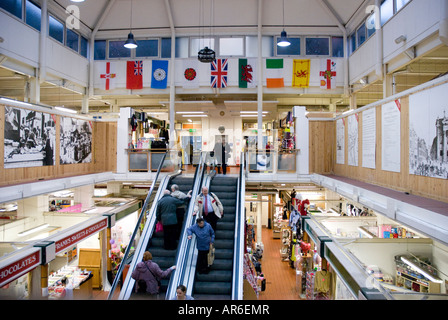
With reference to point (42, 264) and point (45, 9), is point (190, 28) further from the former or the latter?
point (42, 264)

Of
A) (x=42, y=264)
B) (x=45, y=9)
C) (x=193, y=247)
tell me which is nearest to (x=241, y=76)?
(x=45, y=9)

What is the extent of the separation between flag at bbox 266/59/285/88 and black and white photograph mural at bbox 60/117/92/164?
9.00 m

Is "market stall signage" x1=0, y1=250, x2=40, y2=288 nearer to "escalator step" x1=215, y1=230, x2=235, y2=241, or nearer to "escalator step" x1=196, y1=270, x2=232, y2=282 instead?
"escalator step" x1=196, y1=270, x2=232, y2=282

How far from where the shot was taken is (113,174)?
12.2 metres

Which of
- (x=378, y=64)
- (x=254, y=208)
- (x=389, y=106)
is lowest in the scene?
(x=254, y=208)

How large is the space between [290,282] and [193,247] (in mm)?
5372

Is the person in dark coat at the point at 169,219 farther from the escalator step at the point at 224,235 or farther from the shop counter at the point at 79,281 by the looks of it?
the shop counter at the point at 79,281

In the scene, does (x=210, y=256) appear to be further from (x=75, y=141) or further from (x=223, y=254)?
(x=75, y=141)

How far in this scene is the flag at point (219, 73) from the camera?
15.4 metres

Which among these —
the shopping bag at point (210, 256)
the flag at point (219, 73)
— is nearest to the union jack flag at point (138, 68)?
the flag at point (219, 73)

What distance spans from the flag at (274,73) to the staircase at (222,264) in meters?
8.48

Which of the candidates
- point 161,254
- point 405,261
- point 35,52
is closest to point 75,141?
point 35,52

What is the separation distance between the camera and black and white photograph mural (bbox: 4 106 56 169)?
7981mm

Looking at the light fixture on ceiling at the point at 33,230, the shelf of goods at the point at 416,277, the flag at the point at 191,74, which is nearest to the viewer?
the shelf of goods at the point at 416,277
